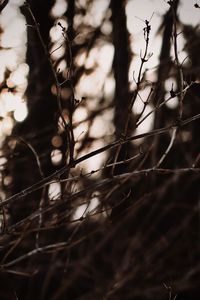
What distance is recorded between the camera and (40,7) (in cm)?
383

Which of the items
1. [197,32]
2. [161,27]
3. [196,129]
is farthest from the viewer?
[196,129]

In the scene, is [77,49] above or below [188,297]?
above

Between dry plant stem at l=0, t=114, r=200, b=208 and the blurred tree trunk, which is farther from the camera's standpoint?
the blurred tree trunk

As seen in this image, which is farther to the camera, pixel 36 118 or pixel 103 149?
pixel 36 118

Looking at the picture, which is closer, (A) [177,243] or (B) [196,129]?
(A) [177,243]

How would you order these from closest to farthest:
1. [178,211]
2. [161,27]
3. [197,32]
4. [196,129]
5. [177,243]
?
[197,32] → [161,27] → [177,243] → [178,211] → [196,129]

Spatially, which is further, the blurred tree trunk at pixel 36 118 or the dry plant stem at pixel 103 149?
the blurred tree trunk at pixel 36 118

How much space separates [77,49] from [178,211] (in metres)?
3.79

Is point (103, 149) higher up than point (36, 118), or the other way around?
point (36, 118)

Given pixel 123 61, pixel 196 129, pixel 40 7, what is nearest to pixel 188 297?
pixel 196 129

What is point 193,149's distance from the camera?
21.0 feet

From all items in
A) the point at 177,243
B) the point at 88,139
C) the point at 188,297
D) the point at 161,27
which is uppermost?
the point at 161,27

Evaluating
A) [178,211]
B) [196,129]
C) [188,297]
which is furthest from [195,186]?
[188,297]

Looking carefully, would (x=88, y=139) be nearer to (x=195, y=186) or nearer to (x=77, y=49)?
(x=77, y=49)
